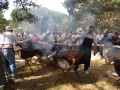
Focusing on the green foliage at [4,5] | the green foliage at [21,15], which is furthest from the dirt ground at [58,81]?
the green foliage at [4,5]

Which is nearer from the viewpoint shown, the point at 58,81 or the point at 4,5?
the point at 58,81

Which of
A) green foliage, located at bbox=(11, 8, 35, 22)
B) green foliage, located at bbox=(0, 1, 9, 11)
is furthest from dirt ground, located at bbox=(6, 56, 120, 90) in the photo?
green foliage, located at bbox=(0, 1, 9, 11)

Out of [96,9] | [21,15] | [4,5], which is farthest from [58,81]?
[96,9]

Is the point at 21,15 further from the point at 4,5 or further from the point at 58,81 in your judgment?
the point at 58,81

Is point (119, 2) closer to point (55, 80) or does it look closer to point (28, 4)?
point (28, 4)

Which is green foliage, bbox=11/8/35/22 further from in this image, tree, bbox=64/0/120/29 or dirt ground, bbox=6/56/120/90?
tree, bbox=64/0/120/29

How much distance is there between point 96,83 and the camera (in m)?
6.56

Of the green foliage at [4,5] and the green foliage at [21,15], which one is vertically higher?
the green foliage at [4,5]

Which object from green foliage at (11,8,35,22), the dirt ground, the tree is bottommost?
the dirt ground

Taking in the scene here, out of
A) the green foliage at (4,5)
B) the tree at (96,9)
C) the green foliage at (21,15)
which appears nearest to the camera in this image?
the green foliage at (4,5)

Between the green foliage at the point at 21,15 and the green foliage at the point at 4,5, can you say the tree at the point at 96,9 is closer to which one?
the green foliage at the point at 21,15

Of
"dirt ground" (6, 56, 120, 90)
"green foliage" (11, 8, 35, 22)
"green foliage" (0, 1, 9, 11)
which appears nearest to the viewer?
"dirt ground" (6, 56, 120, 90)

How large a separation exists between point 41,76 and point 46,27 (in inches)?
828

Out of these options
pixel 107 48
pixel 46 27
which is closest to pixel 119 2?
pixel 107 48
